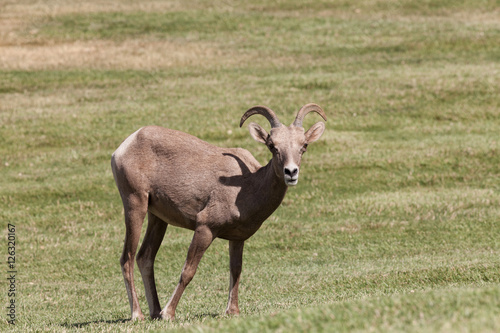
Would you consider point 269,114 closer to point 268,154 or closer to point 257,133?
point 257,133

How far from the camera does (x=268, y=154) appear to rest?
21.6 m

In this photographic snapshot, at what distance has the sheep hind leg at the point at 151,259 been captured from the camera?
1100 cm

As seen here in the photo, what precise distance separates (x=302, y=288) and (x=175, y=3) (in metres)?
31.2

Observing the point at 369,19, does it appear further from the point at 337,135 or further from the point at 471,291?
the point at 471,291

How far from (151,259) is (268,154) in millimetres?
10688

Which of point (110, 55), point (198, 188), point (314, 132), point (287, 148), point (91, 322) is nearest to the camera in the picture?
point (287, 148)

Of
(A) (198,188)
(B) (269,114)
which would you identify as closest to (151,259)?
(A) (198,188)

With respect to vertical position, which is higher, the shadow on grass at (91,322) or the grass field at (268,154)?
the shadow on grass at (91,322)

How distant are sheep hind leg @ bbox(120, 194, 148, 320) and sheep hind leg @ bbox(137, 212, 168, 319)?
208 millimetres

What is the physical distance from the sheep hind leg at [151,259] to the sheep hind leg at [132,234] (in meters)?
0.21

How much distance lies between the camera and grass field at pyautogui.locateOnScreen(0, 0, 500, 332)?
12.2 metres

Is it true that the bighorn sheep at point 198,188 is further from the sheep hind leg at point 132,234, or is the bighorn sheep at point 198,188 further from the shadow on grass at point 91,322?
the shadow on grass at point 91,322

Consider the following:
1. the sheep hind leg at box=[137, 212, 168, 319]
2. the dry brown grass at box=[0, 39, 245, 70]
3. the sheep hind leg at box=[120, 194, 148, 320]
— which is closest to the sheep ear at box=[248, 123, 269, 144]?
the sheep hind leg at box=[120, 194, 148, 320]

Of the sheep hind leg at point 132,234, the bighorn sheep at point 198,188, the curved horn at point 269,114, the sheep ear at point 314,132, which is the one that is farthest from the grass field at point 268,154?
the curved horn at point 269,114
